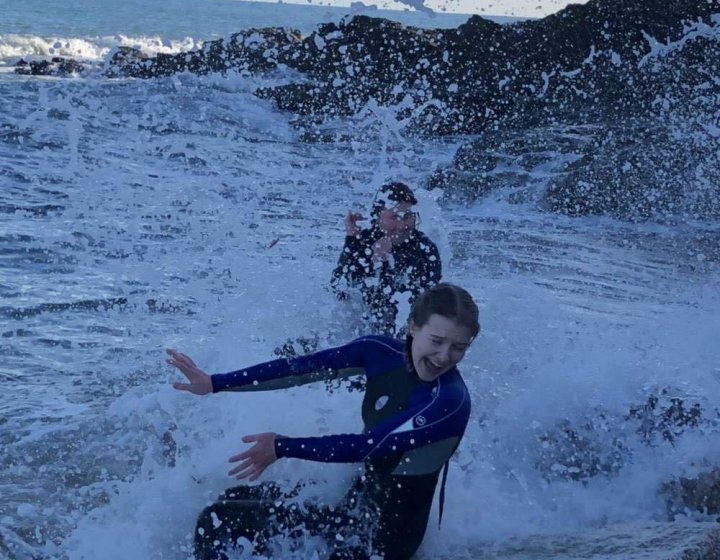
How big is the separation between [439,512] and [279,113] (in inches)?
822

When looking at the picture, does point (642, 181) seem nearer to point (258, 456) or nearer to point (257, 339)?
point (257, 339)

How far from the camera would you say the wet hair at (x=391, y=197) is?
17.6ft

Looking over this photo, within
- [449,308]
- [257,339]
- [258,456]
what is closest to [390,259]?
[257,339]

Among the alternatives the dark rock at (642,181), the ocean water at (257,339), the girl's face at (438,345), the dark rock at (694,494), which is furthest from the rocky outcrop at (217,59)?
the girl's face at (438,345)

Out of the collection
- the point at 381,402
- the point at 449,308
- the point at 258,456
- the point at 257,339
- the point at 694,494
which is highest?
the point at 449,308

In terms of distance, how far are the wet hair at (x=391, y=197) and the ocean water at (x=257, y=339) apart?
810 mm

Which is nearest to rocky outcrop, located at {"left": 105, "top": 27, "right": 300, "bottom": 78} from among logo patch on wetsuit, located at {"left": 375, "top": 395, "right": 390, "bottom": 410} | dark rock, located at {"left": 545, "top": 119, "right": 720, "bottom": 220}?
dark rock, located at {"left": 545, "top": 119, "right": 720, "bottom": 220}

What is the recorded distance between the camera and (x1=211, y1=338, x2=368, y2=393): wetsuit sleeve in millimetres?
3541

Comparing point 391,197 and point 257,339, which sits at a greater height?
point 391,197

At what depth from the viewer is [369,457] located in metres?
3.18

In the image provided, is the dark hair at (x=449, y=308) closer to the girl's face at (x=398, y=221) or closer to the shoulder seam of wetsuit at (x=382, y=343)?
the shoulder seam of wetsuit at (x=382, y=343)

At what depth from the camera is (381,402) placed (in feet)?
11.3

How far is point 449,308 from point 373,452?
21.4 inches

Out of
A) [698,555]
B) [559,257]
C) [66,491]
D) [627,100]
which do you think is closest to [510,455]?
[698,555]
